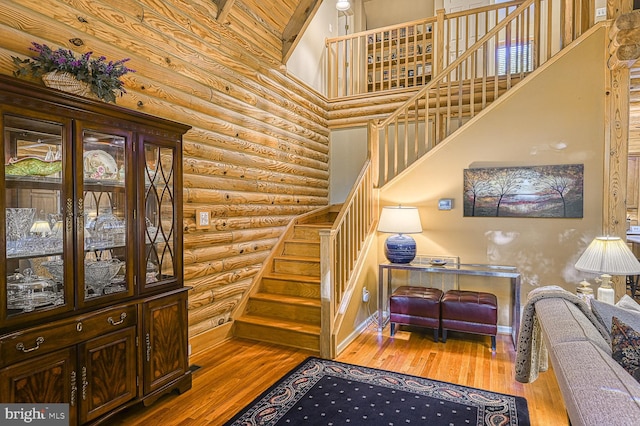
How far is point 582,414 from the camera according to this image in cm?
107

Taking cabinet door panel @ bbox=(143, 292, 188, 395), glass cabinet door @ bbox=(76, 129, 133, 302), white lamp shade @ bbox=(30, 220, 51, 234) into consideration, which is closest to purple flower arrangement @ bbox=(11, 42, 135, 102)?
glass cabinet door @ bbox=(76, 129, 133, 302)

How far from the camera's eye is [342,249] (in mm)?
3803

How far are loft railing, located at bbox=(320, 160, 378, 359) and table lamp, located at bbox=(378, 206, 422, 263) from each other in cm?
30

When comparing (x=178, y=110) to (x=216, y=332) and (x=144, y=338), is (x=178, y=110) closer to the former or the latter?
(x=144, y=338)

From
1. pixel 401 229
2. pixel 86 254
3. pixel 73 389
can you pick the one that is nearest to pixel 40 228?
pixel 86 254

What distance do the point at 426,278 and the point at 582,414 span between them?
3535 mm

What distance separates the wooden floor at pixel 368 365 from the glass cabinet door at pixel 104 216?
96 centimetres

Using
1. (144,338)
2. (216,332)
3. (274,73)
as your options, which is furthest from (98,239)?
(274,73)

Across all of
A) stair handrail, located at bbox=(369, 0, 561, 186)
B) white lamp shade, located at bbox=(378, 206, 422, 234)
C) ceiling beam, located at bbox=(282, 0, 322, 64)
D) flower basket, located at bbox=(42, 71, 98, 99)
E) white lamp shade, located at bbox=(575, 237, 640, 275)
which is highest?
ceiling beam, located at bbox=(282, 0, 322, 64)

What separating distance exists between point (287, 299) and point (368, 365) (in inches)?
47.8

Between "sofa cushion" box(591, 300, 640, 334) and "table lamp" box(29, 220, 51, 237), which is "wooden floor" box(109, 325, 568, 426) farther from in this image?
"table lamp" box(29, 220, 51, 237)

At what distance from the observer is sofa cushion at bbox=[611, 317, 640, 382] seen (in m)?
1.39

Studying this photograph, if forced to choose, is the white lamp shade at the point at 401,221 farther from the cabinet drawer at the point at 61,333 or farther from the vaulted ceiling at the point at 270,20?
the cabinet drawer at the point at 61,333

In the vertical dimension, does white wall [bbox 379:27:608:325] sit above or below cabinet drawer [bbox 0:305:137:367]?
above
